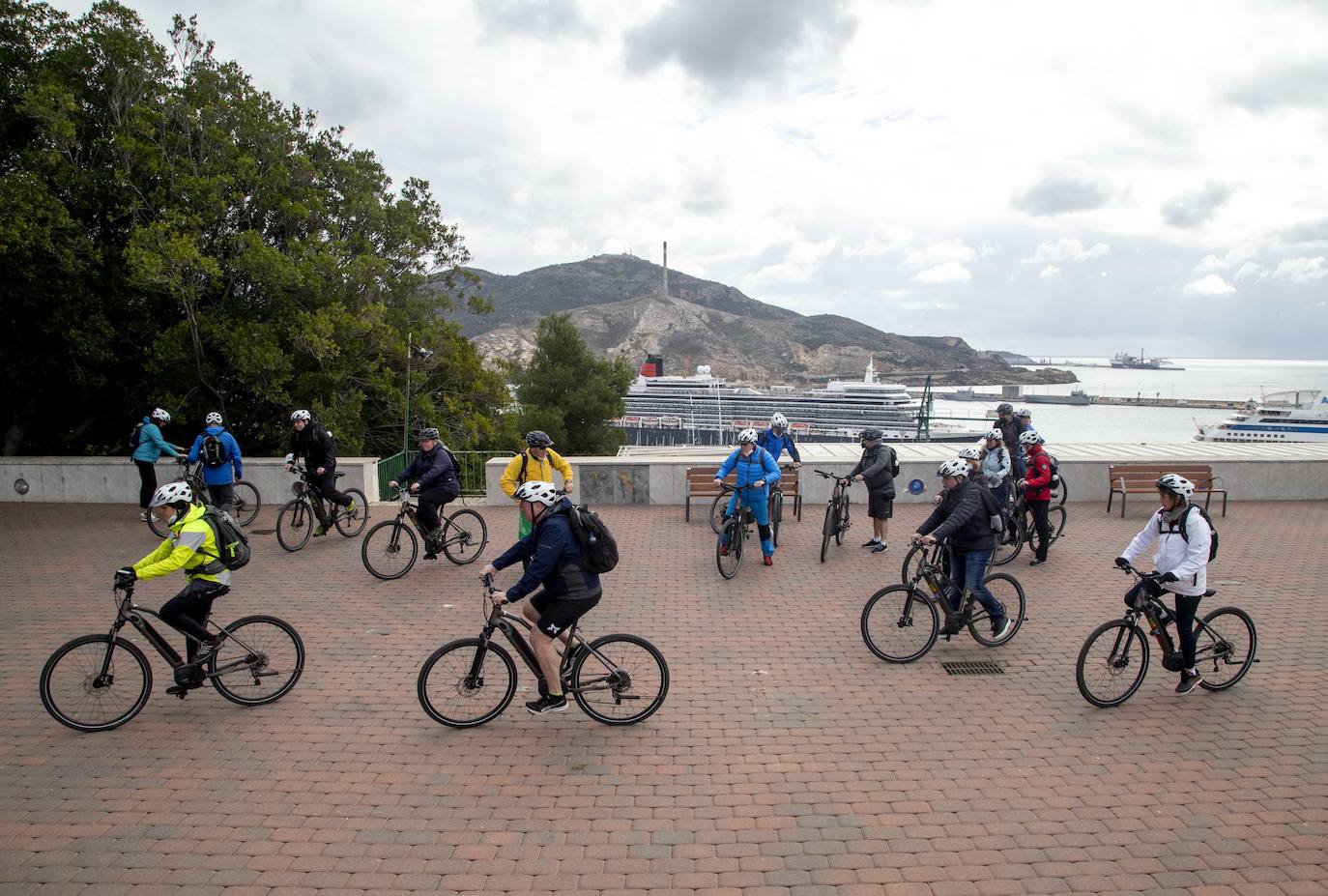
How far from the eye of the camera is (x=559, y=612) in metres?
5.28

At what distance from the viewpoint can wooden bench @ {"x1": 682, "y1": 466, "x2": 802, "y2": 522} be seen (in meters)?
12.3

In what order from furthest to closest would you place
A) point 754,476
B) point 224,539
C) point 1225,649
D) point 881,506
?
point 881,506 → point 754,476 → point 1225,649 → point 224,539

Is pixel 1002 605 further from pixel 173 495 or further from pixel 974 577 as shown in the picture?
pixel 173 495

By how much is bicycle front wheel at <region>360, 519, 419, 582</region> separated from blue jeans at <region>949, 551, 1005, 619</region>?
19.2ft

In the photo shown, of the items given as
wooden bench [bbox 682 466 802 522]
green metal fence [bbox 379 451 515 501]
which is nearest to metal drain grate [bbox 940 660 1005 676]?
wooden bench [bbox 682 466 802 522]

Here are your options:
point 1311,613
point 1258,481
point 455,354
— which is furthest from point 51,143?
point 1258,481

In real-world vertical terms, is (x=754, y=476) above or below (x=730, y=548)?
above

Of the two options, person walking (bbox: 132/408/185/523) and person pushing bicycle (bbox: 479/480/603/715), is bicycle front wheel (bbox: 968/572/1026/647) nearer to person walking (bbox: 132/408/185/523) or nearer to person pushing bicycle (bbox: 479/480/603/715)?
person pushing bicycle (bbox: 479/480/603/715)

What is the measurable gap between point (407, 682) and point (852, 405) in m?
88.2

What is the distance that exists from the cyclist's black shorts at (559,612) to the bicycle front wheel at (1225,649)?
184 inches

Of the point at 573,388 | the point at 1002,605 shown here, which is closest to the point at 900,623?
the point at 1002,605

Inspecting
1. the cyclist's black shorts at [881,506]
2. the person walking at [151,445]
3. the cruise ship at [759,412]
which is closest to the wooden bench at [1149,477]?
the cyclist's black shorts at [881,506]

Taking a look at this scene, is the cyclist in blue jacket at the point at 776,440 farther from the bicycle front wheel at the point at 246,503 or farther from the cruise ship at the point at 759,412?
the cruise ship at the point at 759,412

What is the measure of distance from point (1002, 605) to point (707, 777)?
3.54 meters
